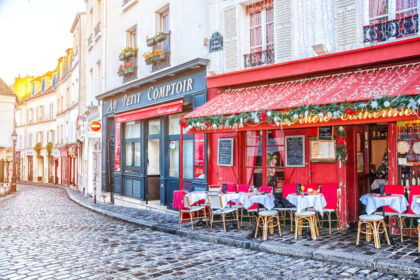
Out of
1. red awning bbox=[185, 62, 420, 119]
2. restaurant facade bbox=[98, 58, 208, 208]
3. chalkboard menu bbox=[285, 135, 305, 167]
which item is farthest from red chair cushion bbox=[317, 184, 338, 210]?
restaurant facade bbox=[98, 58, 208, 208]

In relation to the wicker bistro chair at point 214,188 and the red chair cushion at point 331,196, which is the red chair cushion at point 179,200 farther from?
the red chair cushion at point 331,196

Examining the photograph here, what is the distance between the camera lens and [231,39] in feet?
33.8

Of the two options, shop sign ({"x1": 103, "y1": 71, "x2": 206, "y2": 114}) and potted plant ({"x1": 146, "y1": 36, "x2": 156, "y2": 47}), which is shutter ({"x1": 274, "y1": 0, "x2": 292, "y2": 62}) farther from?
potted plant ({"x1": 146, "y1": 36, "x2": 156, "y2": 47})

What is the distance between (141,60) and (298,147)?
7717 millimetres

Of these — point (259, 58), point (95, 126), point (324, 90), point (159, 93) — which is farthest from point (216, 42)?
point (95, 126)

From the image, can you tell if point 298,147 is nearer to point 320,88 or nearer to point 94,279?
point 320,88

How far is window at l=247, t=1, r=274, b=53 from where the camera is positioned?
31.5 feet

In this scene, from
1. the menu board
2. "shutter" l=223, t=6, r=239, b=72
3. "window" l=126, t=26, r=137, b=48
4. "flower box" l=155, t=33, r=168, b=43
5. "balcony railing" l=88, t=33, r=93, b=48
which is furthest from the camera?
"balcony railing" l=88, t=33, r=93, b=48

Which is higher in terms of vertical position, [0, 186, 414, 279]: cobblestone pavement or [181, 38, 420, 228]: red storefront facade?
[181, 38, 420, 228]: red storefront facade

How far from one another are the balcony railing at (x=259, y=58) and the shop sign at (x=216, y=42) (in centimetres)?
92

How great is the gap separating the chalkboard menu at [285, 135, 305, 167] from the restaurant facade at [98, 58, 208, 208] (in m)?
2.55

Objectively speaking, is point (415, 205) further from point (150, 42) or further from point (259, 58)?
point (150, 42)

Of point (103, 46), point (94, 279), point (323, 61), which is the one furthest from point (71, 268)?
point (103, 46)

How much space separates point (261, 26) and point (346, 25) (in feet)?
7.98
